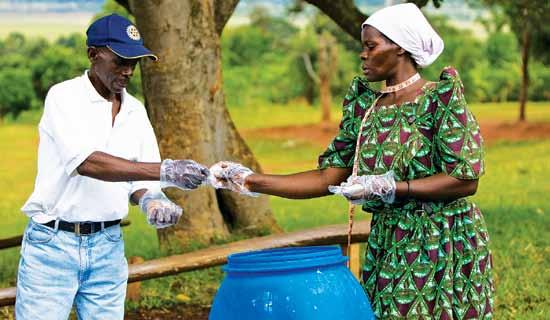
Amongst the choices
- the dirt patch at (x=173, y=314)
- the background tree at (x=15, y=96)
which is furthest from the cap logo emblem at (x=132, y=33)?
the background tree at (x=15, y=96)

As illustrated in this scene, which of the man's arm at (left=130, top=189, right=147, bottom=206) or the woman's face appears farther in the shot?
the man's arm at (left=130, top=189, right=147, bottom=206)

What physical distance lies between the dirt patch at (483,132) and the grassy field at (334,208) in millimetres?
307

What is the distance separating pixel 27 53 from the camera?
24.1m

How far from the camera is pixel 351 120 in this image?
4.51 metres

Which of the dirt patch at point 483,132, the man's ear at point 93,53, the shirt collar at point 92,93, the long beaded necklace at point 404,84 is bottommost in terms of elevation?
the dirt patch at point 483,132

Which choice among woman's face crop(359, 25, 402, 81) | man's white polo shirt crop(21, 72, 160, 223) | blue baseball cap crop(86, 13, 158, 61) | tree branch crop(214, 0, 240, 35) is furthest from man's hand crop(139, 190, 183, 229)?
tree branch crop(214, 0, 240, 35)

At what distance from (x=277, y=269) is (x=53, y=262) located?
3.62 feet

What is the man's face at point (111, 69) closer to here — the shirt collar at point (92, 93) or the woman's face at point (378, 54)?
the shirt collar at point (92, 93)

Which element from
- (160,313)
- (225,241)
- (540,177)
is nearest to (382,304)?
(160,313)

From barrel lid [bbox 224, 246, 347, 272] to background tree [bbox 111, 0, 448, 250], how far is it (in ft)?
19.0

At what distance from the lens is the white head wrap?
437 centimetres

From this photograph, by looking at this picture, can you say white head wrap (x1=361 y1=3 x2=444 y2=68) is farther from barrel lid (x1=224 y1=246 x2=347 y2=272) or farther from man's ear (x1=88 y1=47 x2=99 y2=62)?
man's ear (x1=88 y1=47 x2=99 y2=62)

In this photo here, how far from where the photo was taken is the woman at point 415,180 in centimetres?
428

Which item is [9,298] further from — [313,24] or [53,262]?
[313,24]
